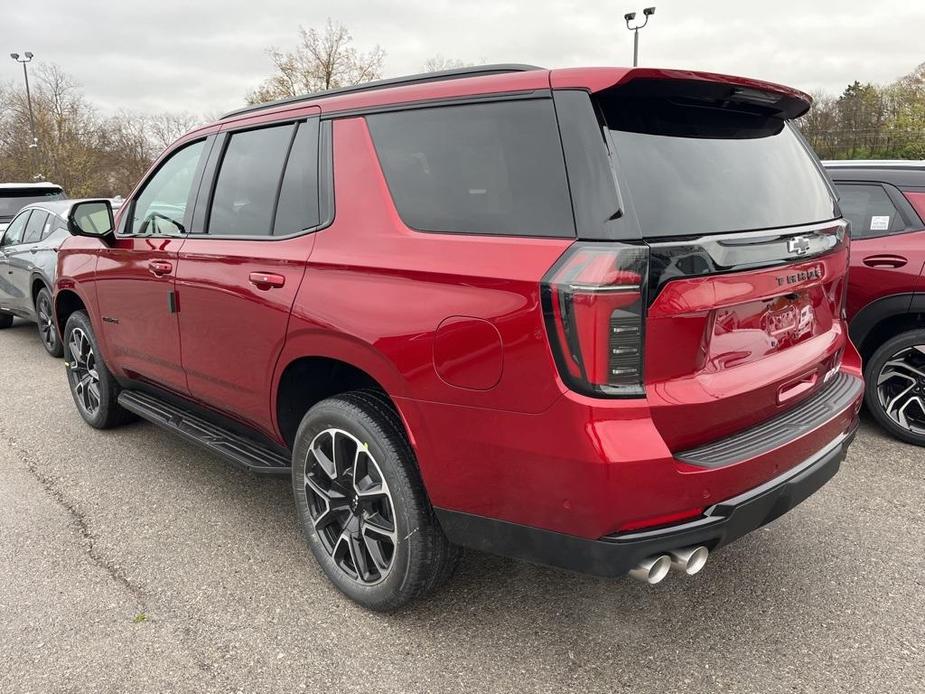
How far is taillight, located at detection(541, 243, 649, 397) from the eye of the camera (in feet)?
6.01

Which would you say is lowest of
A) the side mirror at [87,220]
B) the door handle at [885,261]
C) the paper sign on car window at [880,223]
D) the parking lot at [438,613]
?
the parking lot at [438,613]

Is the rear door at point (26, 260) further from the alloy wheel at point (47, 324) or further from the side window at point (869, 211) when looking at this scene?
the side window at point (869, 211)

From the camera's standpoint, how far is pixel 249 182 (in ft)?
10.1

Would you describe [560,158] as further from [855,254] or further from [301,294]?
[855,254]

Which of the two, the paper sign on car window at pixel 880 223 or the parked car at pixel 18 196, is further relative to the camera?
the parked car at pixel 18 196

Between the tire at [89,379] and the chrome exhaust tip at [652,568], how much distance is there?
3.68 metres

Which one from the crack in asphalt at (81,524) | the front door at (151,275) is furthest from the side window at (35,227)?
the front door at (151,275)

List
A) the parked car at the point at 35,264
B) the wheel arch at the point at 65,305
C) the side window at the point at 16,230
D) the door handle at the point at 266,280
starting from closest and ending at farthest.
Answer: the door handle at the point at 266,280 < the wheel arch at the point at 65,305 < the parked car at the point at 35,264 < the side window at the point at 16,230

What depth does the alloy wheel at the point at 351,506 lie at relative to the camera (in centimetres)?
250

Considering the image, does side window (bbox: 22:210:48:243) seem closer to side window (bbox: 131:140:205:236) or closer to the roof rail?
side window (bbox: 131:140:205:236)

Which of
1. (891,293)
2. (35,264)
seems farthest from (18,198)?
(891,293)

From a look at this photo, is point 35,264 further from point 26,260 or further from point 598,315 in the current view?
point 598,315

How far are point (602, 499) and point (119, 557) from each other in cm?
228

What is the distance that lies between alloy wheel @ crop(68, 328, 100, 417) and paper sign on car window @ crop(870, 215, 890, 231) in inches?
201
